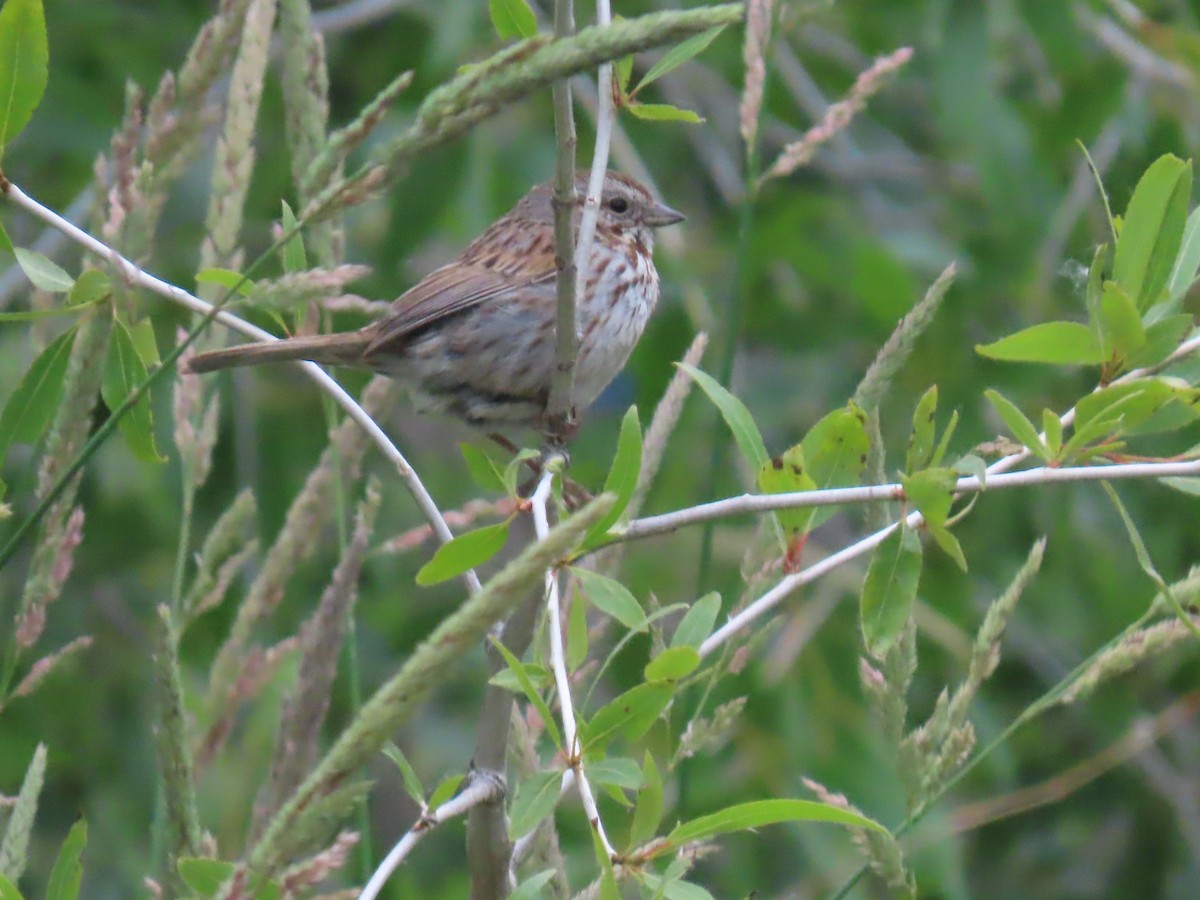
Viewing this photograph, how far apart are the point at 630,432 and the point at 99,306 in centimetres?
53

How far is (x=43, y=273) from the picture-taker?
161 centimetres

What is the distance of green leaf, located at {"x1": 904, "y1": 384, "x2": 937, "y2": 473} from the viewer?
4.67 feet

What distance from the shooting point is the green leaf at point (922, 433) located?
56.0 inches

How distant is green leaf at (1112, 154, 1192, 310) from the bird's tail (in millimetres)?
925

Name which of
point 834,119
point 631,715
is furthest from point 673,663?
point 834,119

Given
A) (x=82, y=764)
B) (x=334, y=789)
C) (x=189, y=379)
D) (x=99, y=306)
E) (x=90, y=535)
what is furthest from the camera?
(x=90, y=535)

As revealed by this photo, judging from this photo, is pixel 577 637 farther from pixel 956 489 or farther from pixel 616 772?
pixel 956 489

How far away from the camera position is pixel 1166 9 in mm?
4434

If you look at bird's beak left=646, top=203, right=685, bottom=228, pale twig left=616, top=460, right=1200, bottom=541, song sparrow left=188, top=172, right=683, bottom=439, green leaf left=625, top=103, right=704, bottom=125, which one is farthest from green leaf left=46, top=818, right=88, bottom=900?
bird's beak left=646, top=203, right=685, bottom=228

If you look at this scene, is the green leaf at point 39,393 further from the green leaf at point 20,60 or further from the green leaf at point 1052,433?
the green leaf at point 1052,433

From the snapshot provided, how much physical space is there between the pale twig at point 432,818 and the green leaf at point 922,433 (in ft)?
1.58

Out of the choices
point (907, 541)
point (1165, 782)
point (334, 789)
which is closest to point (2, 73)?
point (334, 789)

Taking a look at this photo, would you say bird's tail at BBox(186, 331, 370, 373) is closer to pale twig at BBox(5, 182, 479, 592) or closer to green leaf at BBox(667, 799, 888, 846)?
pale twig at BBox(5, 182, 479, 592)

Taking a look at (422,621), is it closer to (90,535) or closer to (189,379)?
(90,535)
